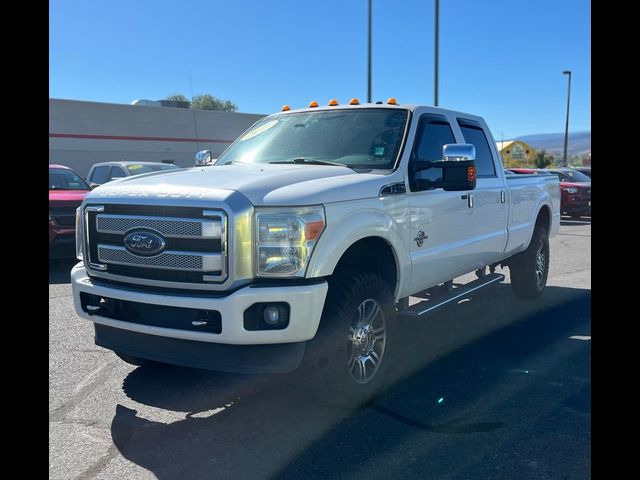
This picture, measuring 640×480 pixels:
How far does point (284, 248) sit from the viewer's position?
362 centimetres

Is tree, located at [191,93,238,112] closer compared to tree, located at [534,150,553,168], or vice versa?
tree, located at [534,150,553,168]

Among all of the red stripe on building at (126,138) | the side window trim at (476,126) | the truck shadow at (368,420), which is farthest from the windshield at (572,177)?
the red stripe on building at (126,138)

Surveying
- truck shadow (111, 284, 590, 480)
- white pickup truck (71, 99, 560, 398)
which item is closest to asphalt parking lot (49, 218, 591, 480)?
truck shadow (111, 284, 590, 480)

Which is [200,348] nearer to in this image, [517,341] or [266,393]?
[266,393]

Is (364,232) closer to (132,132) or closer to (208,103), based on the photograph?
(132,132)

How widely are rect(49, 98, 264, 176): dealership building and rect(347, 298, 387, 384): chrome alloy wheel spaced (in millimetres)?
23303

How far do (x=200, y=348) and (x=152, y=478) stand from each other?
0.77m

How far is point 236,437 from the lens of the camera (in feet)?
12.3

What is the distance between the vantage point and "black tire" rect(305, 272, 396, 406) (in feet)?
12.7

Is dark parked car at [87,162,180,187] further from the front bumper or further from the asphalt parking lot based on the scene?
the front bumper

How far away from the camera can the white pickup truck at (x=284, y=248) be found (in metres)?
3.61

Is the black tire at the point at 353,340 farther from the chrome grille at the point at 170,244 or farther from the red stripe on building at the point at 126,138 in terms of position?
the red stripe on building at the point at 126,138

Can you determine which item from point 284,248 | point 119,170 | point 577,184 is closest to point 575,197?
point 577,184
